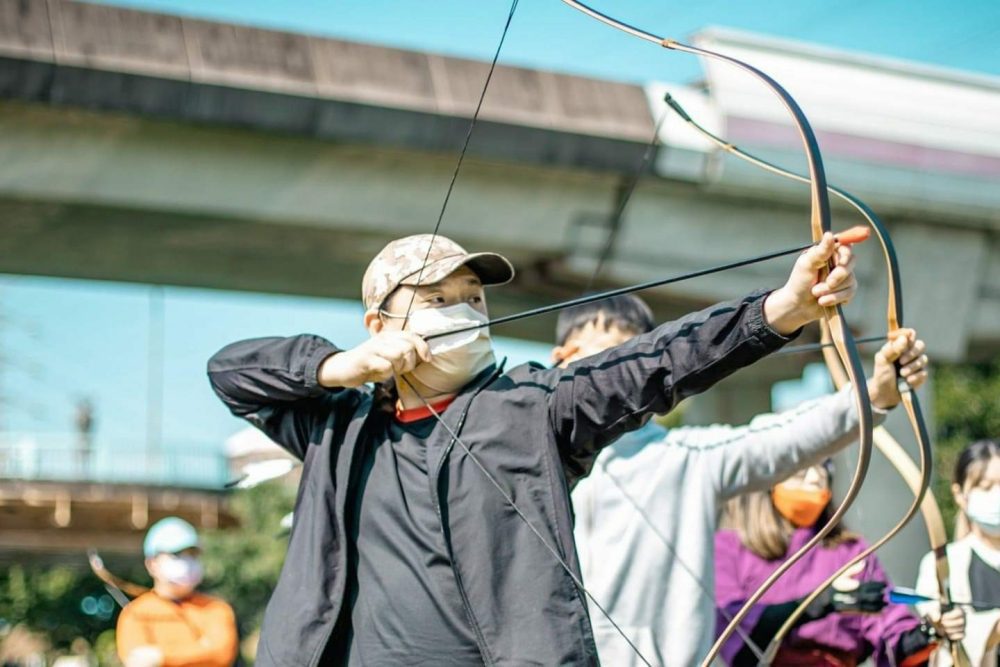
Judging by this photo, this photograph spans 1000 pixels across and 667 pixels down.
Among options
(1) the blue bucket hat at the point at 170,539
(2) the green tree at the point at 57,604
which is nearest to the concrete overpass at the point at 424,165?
(1) the blue bucket hat at the point at 170,539

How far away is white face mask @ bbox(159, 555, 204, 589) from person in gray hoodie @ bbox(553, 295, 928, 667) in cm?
219

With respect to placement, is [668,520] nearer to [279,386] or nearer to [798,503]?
[798,503]

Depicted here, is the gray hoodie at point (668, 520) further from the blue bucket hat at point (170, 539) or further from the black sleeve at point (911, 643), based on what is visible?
the blue bucket hat at point (170, 539)

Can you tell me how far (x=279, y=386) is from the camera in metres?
Answer: 2.82

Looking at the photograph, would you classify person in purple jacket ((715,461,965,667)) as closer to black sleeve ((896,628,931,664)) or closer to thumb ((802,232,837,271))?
black sleeve ((896,628,931,664))

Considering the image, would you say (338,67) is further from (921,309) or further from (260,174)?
(921,309)

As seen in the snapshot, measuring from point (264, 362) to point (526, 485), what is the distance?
619 mm

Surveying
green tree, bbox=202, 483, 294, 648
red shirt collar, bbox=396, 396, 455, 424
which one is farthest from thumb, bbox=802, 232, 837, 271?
green tree, bbox=202, 483, 294, 648

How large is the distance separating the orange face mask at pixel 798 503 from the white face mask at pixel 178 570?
7.54ft

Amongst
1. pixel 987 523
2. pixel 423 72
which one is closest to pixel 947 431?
pixel 423 72

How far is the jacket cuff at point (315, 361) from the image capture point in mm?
2752

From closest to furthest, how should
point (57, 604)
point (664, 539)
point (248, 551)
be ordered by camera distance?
1. point (664, 539)
2. point (248, 551)
3. point (57, 604)

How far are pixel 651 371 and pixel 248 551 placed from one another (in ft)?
79.3

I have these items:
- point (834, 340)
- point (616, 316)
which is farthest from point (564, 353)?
point (834, 340)
